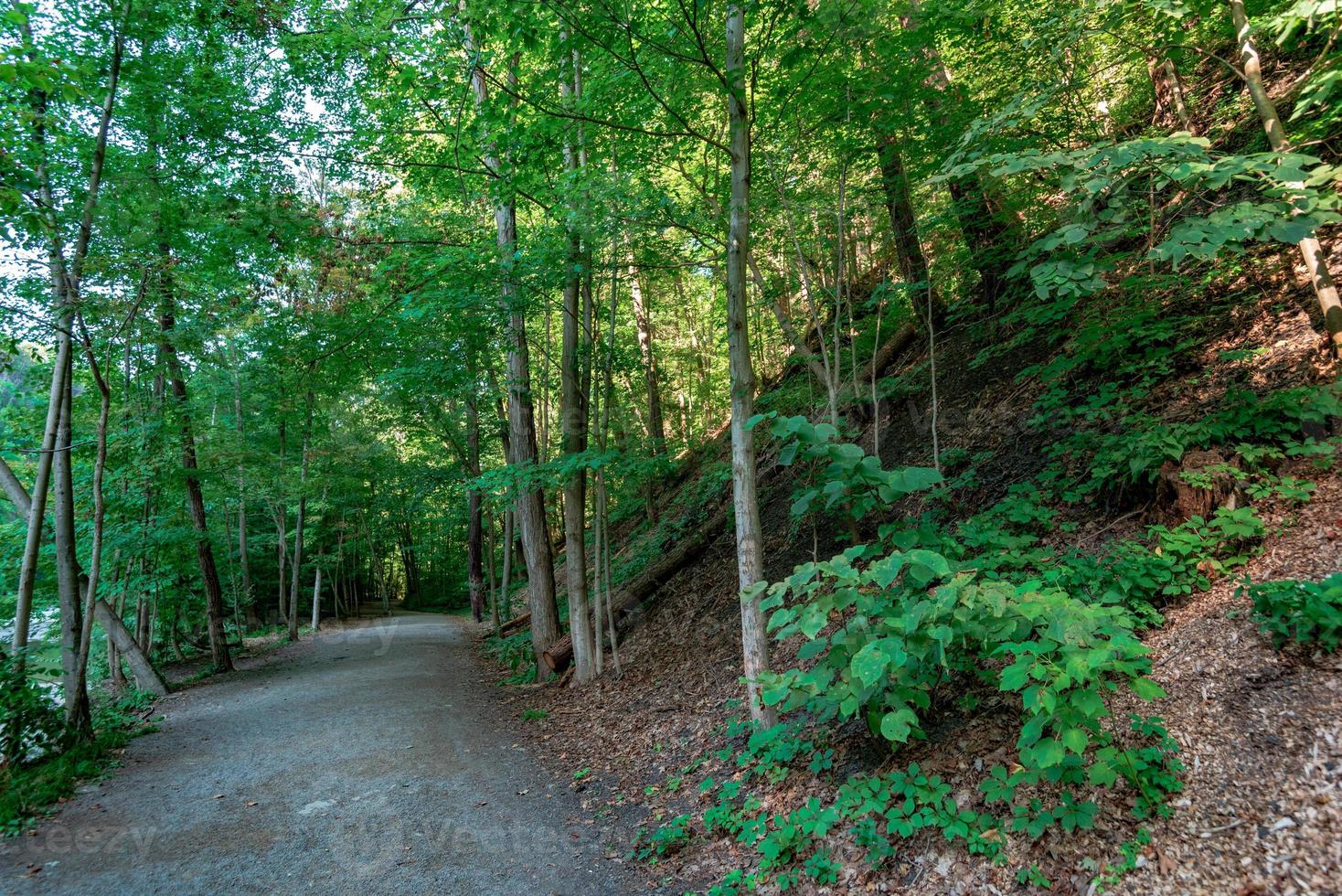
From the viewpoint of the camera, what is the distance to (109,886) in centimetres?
367

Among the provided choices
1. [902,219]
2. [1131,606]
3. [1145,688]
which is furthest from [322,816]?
[902,219]

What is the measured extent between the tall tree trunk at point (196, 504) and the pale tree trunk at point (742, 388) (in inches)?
332

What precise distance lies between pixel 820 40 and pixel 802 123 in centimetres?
102

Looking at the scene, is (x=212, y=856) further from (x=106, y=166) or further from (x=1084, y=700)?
(x=106, y=166)

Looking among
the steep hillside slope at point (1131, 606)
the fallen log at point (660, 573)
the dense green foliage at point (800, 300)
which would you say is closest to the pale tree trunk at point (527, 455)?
the dense green foliage at point (800, 300)

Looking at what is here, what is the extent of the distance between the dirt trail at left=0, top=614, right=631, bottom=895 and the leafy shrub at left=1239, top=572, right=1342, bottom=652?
3.91m

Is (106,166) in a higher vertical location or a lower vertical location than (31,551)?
higher

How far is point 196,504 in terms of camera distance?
1084 centimetres

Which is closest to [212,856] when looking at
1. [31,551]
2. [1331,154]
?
[31,551]

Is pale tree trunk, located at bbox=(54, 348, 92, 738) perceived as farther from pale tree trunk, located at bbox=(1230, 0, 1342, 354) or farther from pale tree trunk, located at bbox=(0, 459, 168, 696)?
pale tree trunk, located at bbox=(1230, 0, 1342, 354)

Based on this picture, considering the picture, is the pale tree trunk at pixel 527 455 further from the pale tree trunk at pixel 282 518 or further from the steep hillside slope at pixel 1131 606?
the pale tree trunk at pixel 282 518

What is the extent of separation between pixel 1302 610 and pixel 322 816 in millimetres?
6388

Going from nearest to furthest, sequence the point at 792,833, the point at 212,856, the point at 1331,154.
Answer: the point at 792,833, the point at 212,856, the point at 1331,154

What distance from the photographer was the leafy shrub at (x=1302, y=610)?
285 cm
